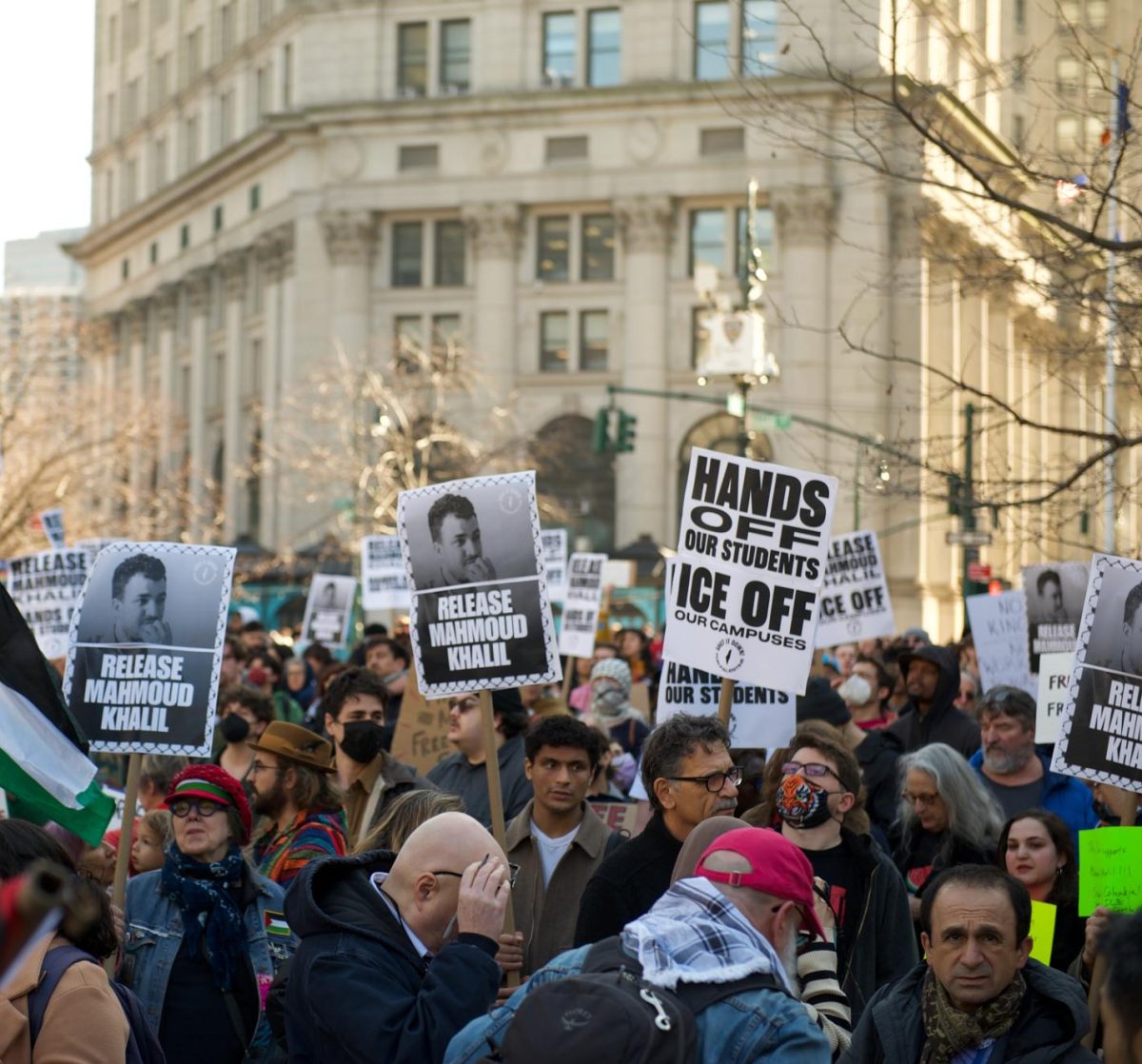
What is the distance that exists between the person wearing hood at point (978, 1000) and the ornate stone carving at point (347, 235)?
2325 inches

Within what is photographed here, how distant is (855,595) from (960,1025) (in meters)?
11.2

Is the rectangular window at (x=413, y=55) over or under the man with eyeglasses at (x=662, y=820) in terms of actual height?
over

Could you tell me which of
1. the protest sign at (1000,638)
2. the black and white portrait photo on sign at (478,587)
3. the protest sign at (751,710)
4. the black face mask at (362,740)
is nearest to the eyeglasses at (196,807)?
the black and white portrait photo on sign at (478,587)

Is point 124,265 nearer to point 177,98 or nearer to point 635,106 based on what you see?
point 177,98

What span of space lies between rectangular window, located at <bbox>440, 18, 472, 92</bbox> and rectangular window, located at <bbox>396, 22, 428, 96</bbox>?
533 mm

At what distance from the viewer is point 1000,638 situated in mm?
14711

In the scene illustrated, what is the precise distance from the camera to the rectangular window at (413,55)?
210 feet

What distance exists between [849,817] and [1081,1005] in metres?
1.74

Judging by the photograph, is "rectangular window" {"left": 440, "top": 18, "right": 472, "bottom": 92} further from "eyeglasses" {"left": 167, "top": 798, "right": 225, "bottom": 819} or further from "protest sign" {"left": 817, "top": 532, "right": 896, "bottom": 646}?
"eyeglasses" {"left": 167, "top": 798, "right": 225, "bottom": 819}

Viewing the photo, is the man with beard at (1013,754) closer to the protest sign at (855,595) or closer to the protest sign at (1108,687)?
the protest sign at (1108,687)

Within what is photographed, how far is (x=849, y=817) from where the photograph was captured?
23.5ft

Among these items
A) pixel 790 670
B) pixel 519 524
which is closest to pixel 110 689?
pixel 519 524

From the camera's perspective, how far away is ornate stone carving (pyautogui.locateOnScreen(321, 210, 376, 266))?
63531 mm

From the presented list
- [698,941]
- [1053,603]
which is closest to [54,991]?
[698,941]
